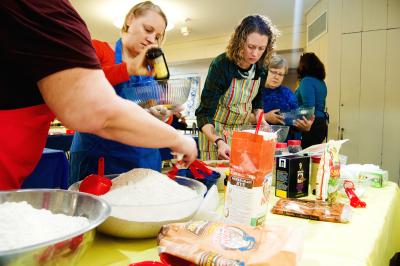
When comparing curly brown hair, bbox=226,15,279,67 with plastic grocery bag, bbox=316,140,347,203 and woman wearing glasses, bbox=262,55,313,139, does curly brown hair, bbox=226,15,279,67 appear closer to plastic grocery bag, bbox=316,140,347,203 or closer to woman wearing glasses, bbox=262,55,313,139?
woman wearing glasses, bbox=262,55,313,139

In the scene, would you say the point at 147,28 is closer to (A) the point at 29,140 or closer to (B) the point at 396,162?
(A) the point at 29,140

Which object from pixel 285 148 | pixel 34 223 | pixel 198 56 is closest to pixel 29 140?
pixel 34 223

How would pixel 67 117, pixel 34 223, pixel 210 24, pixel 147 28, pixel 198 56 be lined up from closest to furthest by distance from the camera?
pixel 34 223 < pixel 67 117 < pixel 147 28 < pixel 210 24 < pixel 198 56

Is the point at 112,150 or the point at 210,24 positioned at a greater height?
the point at 210,24

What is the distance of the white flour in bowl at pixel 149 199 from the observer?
655 millimetres

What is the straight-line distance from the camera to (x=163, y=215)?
26.5 inches

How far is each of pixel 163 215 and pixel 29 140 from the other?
1.24 ft

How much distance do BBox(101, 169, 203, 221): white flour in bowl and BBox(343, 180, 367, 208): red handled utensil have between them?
591mm


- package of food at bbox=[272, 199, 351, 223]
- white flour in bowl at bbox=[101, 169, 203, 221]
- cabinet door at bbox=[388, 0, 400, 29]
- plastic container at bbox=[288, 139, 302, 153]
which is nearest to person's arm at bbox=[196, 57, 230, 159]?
plastic container at bbox=[288, 139, 302, 153]

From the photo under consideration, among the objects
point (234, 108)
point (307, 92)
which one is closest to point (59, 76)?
point (234, 108)

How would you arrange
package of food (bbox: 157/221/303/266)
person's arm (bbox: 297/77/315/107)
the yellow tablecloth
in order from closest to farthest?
package of food (bbox: 157/221/303/266)
the yellow tablecloth
person's arm (bbox: 297/77/315/107)

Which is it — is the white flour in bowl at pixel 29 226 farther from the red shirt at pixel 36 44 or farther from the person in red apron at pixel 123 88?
the person in red apron at pixel 123 88

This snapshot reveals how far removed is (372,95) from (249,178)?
4.32 m

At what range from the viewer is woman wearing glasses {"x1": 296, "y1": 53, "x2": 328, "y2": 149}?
329 centimetres
